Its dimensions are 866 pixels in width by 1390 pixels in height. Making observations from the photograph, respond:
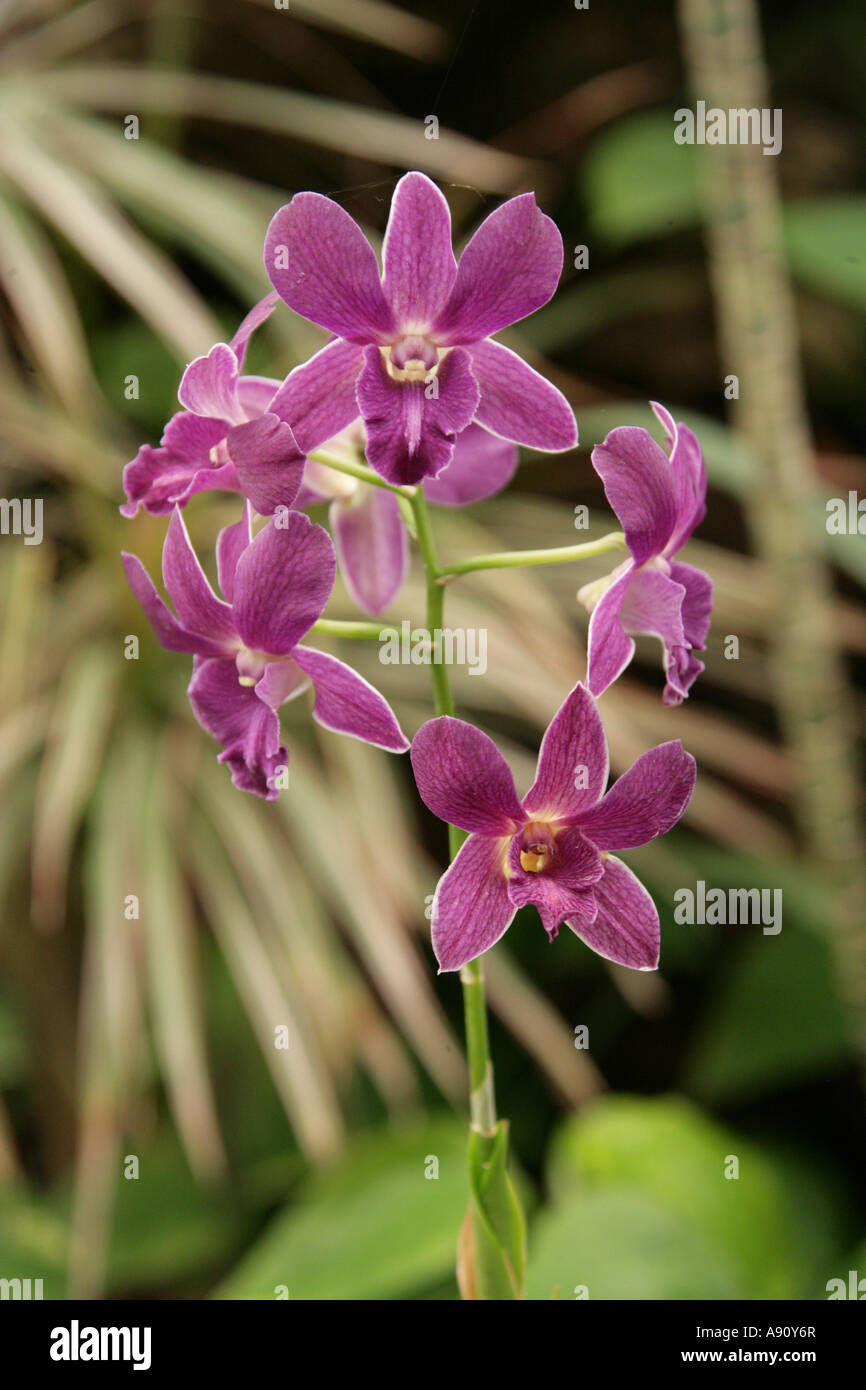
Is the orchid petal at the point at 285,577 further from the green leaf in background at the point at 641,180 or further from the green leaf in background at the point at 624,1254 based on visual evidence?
the green leaf in background at the point at 641,180

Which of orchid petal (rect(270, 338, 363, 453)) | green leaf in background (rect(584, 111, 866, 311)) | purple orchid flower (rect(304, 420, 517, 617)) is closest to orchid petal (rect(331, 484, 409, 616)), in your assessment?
purple orchid flower (rect(304, 420, 517, 617))

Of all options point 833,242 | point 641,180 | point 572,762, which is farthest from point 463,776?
point 641,180

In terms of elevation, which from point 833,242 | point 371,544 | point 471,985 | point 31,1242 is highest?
point 833,242

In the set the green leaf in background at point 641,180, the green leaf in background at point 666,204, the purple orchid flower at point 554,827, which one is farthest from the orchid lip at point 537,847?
the green leaf in background at point 641,180

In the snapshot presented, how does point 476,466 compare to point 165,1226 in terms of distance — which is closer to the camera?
point 476,466

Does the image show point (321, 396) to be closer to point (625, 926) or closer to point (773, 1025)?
point (625, 926)
